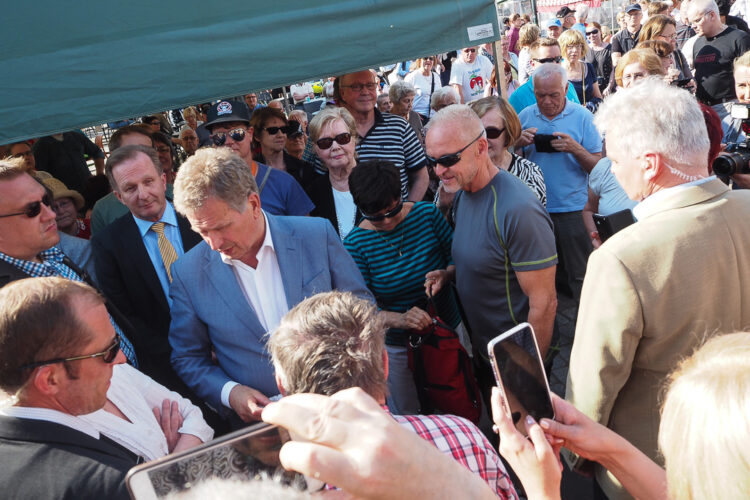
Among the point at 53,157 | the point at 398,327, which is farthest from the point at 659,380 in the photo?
the point at 53,157

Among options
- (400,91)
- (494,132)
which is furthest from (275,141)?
(400,91)

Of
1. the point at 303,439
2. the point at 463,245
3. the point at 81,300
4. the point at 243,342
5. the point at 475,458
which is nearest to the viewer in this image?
the point at 303,439

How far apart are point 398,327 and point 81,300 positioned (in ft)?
4.95

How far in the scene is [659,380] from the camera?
1646mm

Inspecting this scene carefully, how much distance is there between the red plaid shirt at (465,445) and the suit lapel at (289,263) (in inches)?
37.1

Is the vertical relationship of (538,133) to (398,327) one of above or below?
above

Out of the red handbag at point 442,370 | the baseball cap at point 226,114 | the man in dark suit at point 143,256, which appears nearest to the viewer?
the red handbag at point 442,370

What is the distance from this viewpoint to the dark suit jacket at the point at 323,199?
3.47m

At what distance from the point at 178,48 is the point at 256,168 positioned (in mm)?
890

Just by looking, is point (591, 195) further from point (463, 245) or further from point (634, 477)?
point (634, 477)

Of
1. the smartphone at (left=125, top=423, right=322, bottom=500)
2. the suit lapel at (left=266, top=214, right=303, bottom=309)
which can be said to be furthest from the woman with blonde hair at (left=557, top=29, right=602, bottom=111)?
the smartphone at (left=125, top=423, right=322, bottom=500)

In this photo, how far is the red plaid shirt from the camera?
131cm

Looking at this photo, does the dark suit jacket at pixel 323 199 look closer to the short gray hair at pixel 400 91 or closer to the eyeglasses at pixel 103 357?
the eyeglasses at pixel 103 357

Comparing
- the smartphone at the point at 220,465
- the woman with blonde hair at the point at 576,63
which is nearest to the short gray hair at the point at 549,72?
the woman with blonde hair at the point at 576,63
